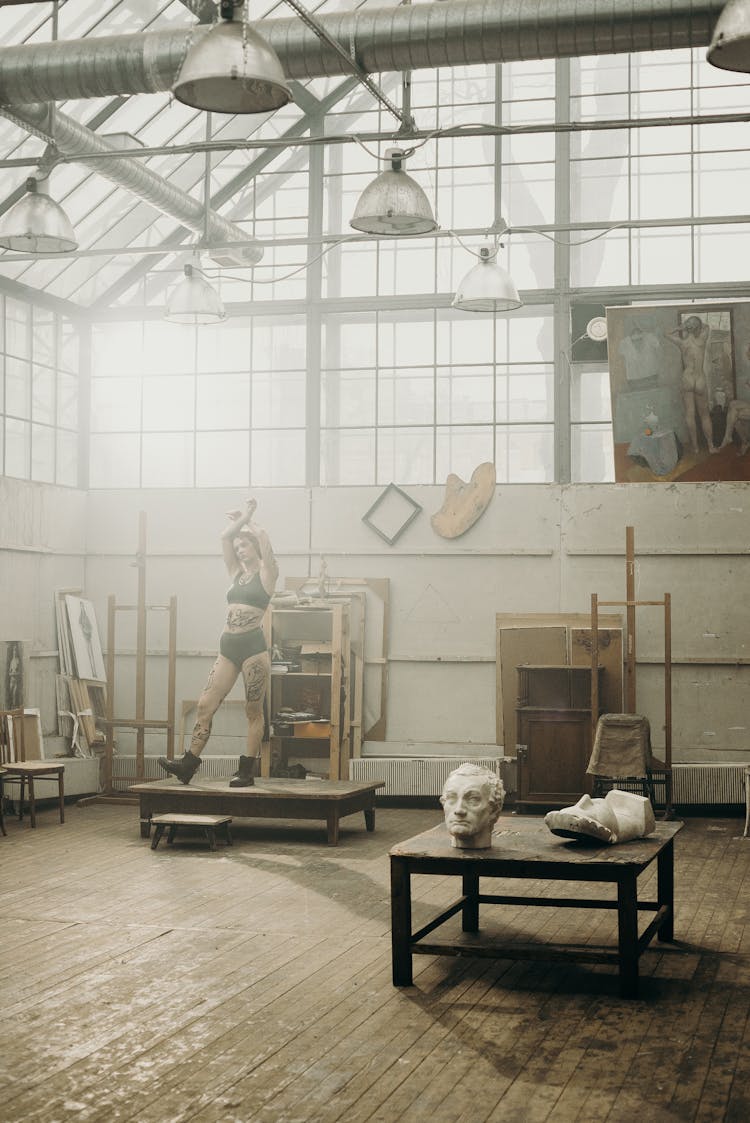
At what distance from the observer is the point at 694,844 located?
9.81 meters

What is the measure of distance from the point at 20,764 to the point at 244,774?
1916 mm

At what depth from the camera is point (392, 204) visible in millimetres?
7586

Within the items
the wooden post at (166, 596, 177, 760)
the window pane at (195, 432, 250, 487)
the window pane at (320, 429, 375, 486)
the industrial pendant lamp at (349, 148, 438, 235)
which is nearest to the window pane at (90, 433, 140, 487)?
the window pane at (195, 432, 250, 487)

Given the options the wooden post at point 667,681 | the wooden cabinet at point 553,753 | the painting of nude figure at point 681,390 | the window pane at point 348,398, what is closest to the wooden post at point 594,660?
the wooden cabinet at point 553,753

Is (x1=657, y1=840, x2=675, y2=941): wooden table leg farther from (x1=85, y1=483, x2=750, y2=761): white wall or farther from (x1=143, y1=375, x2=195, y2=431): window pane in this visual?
(x1=143, y1=375, x2=195, y2=431): window pane

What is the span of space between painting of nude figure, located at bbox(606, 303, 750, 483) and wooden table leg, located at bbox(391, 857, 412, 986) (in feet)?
21.7

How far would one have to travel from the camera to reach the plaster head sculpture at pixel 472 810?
226 inches

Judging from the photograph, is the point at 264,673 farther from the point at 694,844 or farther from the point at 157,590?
the point at 694,844

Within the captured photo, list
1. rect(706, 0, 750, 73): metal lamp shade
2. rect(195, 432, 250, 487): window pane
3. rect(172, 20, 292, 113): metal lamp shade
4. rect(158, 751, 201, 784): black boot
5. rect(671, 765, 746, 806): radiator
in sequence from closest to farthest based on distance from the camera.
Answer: rect(172, 20, 292, 113): metal lamp shade < rect(706, 0, 750, 73): metal lamp shade < rect(158, 751, 201, 784): black boot < rect(671, 765, 746, 806): radiator < rect(195, 432, 250, 487): window pane

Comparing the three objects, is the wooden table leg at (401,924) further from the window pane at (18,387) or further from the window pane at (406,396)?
the window pane at (18,387)

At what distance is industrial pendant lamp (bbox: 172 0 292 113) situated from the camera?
527 cm

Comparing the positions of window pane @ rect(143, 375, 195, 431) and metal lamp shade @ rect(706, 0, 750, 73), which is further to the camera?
window pane @ rect(143, 375, 195, 431)

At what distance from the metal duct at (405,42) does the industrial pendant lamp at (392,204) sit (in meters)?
0.63

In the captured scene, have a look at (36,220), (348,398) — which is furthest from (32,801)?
(348,398)
